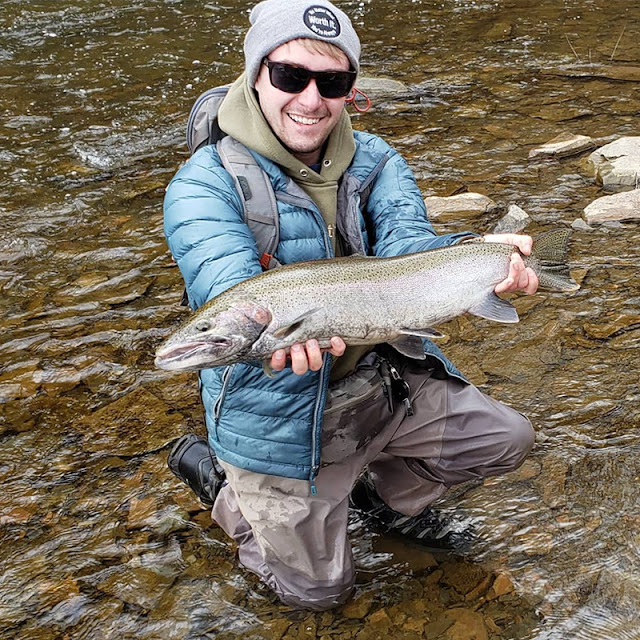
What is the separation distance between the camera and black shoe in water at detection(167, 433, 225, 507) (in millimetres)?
4367

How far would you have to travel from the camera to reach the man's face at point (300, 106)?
3.62 m

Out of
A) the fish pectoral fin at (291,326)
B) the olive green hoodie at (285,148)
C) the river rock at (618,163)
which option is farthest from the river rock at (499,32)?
the fish pectoral fin at (291,326)

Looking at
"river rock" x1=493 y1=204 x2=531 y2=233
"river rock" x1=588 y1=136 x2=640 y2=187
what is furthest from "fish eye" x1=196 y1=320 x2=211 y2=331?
"river rock" x1=588 y1=136 x2=640 y2=187

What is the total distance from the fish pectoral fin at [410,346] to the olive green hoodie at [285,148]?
23.0 inches

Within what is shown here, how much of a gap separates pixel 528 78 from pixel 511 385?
280 inches

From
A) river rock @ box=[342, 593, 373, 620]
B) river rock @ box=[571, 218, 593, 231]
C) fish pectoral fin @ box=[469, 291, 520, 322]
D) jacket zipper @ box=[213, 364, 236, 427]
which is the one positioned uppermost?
fish pectoral fin @ box=[469, 291, 520, 322]

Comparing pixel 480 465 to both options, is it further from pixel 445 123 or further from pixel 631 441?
pixel 445 123

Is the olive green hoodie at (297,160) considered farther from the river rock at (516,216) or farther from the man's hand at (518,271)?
the river rock at (516,216)

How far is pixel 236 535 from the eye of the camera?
4160mm

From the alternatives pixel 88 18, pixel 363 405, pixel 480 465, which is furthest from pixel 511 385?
pixel 88 18

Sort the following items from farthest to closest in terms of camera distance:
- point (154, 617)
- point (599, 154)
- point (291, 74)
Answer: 1. point (599, 154)
2. point (154, 617)
3. point (291, 74)

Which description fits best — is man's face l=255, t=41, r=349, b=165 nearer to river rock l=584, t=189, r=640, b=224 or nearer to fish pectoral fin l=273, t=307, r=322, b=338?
fish pectoral fin l=273, t=307, r=322, b=338

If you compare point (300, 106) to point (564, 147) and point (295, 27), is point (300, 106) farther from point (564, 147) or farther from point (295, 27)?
point (564, 147)

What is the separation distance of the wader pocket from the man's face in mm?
1115
